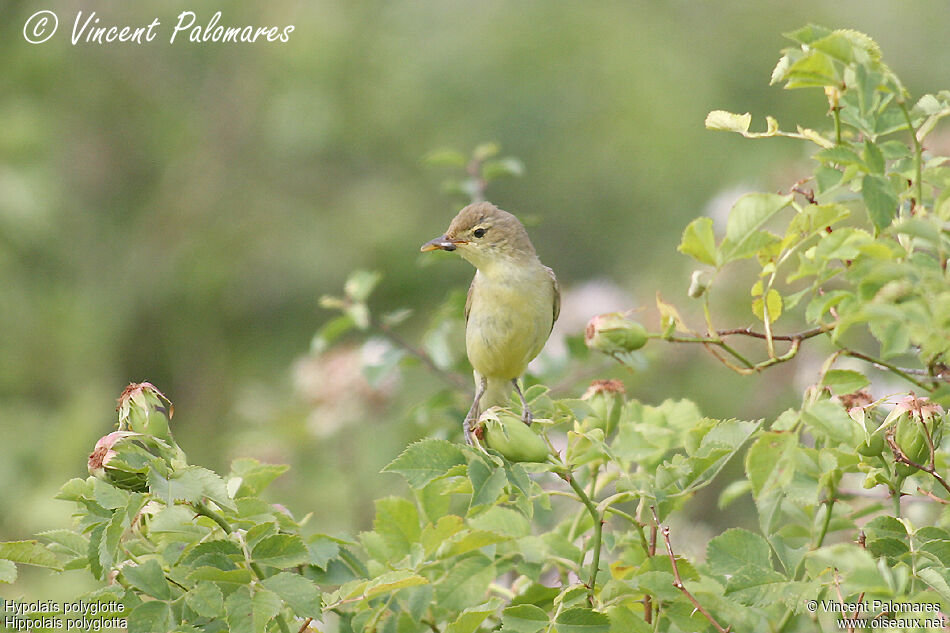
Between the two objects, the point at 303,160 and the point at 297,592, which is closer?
the point at 297,592

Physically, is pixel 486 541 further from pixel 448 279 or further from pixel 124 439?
pixel 448 279

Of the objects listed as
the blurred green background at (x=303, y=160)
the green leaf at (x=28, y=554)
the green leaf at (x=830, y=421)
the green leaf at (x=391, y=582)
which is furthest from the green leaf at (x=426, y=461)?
the blurred green background at (x=303, y=160)

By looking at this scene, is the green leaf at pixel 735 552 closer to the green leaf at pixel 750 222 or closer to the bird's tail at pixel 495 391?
the green leaf at pixel 750 222

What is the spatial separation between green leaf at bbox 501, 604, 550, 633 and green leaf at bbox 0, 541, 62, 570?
673mm

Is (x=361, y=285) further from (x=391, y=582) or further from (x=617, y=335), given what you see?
(x=391, y=582)

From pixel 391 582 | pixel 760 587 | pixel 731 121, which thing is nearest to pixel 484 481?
pixel 391 582

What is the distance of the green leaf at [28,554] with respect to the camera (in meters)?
1.46

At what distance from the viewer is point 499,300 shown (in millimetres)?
2891

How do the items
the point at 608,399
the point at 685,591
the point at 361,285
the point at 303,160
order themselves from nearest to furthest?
the point at 685,591, the point at 608,399, the point at 361,285, the point at 303,160

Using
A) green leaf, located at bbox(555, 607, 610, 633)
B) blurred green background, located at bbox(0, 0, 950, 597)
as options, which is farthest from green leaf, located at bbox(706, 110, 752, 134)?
blurred green background, located at bbox(0, 0, 950, 597)

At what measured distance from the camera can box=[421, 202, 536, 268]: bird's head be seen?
9.77 ft

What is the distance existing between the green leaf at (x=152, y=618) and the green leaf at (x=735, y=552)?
763 millimetres

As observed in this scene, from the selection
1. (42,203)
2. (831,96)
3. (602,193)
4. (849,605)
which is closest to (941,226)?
(831,96)

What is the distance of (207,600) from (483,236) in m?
1.82
